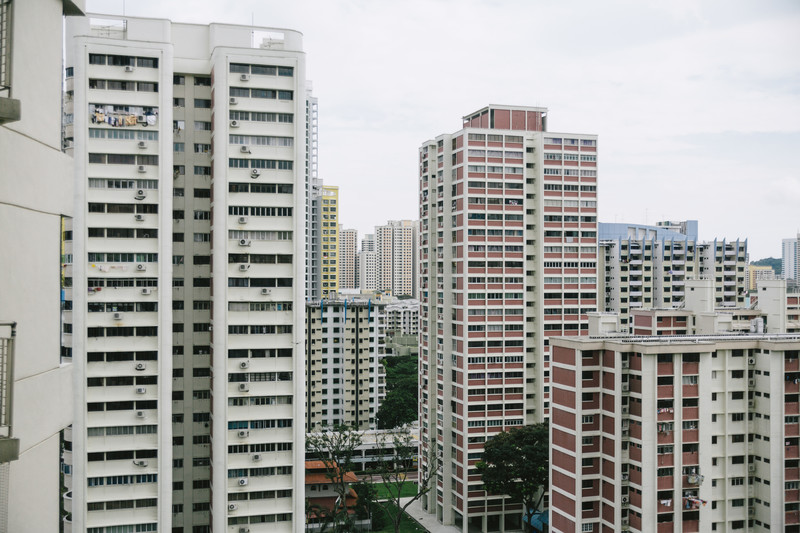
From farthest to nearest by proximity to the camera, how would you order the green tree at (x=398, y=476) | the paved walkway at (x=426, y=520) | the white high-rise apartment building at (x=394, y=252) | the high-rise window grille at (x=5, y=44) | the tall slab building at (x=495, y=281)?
the white high-rise apartment building at (x=394, y=252)
the tall slab building at (x=495, y=281)
the paved walkway at (x=426, y=520)
the green tree at (x=398, y=476)
the high-rise window grille at (x=5, y=44)

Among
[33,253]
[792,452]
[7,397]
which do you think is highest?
[33,253]

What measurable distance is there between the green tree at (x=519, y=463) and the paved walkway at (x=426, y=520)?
415cm

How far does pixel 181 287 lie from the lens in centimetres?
2789

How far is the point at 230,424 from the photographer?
1022 inches

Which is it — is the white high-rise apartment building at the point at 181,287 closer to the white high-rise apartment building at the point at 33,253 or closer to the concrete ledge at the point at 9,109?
the white high-rise apartment building at the point at 33,253

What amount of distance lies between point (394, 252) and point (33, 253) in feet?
446

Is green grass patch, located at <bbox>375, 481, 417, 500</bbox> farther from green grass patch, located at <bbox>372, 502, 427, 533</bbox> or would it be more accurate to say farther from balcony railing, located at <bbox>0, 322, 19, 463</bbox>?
balcony railing, located at <bbox>0, 322, 19, 463</bbox>

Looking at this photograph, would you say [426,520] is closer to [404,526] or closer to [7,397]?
[404,526]

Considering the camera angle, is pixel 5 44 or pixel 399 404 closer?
pixel 5 44

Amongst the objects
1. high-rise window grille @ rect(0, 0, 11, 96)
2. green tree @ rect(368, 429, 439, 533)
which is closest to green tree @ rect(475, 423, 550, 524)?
green tree @ rect(368, 429, 439, 533)

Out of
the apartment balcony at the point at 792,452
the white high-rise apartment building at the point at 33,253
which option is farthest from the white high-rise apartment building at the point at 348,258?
the white high-rise apartment building at the point at 33,253

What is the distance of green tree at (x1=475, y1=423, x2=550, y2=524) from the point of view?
Answer: 34.9m

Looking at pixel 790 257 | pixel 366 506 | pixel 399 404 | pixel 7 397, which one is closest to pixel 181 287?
pixel 366 506

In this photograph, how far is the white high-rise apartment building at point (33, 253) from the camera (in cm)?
498
